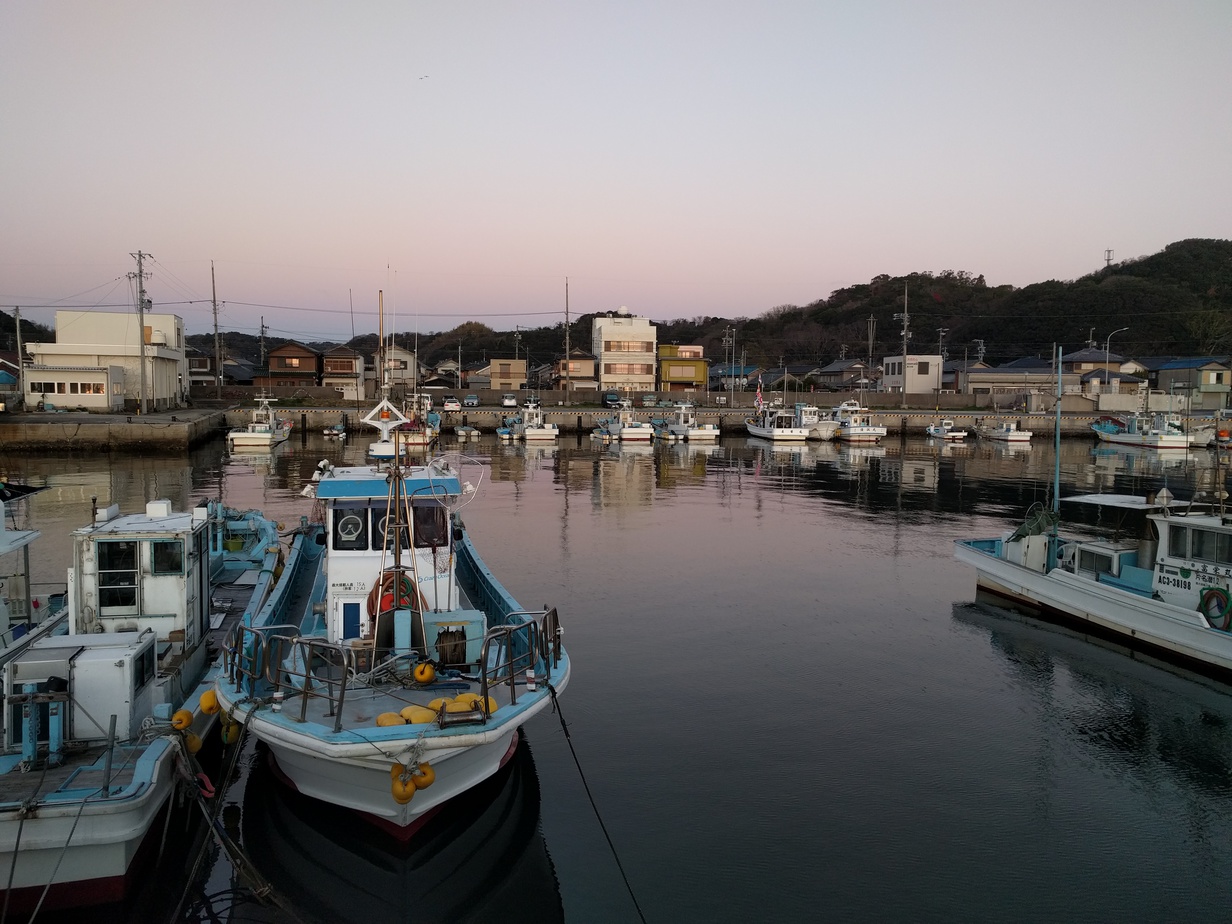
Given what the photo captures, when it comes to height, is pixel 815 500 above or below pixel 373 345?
below

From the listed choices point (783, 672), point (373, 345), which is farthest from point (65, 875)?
point (373, 345)

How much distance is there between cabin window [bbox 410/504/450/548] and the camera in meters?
11.8

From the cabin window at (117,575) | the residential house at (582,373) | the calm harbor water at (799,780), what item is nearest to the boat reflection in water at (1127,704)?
the calm harbor water at (799,780)

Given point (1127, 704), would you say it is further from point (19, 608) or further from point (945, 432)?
point (945, 432)

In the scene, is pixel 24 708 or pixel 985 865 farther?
pixel 985 865

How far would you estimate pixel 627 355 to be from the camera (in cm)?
9281

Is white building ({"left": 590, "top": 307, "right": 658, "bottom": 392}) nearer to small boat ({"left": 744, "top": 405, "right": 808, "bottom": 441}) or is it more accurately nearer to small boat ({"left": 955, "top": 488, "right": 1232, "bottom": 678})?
small boat ({"left": 744, "top": 405, "right": 808, "bottom": 441})

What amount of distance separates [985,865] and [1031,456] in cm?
5416

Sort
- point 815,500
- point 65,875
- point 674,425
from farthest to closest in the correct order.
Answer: point 674,425 < point 815,500 < point 65,875

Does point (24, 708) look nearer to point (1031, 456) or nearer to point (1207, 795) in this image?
point (1207, 795)

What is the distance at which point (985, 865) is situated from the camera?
9344 mm

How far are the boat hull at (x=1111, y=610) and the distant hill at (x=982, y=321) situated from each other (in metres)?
86.0

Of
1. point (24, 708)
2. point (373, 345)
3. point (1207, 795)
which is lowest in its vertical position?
point (1207, 795)

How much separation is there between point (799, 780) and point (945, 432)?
6278 cm
